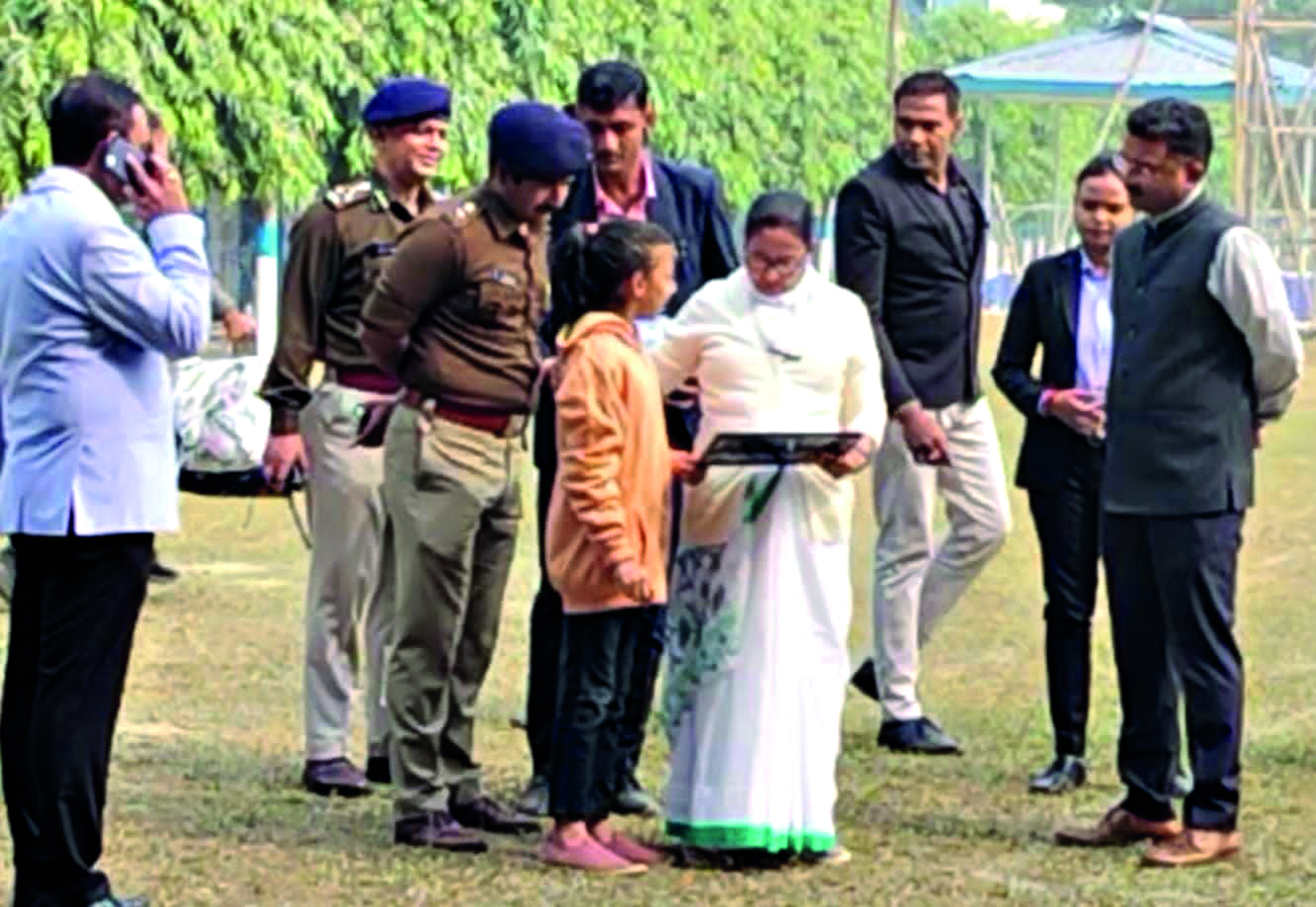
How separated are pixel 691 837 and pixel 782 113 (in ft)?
153

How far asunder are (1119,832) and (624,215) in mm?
2076

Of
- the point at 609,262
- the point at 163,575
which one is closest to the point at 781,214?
the point at 609,262

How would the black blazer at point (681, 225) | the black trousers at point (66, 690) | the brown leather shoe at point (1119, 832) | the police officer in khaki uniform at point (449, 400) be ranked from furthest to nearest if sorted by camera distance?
the black blazer at point (681, 225) < the brown leather shoe at point (1119, 832) < the police officer in khaki uniform at point (449, 400) < the black trousers at point (66, 690)

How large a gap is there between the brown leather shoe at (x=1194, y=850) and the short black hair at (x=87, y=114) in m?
3.13

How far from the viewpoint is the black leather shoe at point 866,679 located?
11.2 metres

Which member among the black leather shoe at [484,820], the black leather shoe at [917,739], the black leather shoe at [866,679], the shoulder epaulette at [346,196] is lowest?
the black leather shoe at [917,739]

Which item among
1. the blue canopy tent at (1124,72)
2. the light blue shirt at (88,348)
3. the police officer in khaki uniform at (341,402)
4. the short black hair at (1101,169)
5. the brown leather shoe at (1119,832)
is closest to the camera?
the light blue shirt at (88,348)

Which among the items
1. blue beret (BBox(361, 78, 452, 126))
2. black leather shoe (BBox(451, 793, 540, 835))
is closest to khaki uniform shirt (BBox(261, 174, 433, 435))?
blue beret (BBox(361, 78, 452, 126))

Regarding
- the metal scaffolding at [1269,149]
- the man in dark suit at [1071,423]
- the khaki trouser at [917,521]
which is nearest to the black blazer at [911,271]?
the khaki trouser at [917,521]

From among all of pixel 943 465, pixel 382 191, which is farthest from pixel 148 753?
pixel 943 465

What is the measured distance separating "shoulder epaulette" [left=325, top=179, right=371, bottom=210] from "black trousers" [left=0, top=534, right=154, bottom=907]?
2.26m

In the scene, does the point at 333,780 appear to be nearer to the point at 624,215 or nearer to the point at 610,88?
the point at 624,215

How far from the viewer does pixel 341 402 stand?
9.84 meters

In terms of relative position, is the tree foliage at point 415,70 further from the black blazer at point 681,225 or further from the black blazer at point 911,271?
the black blazer at point 681,225
